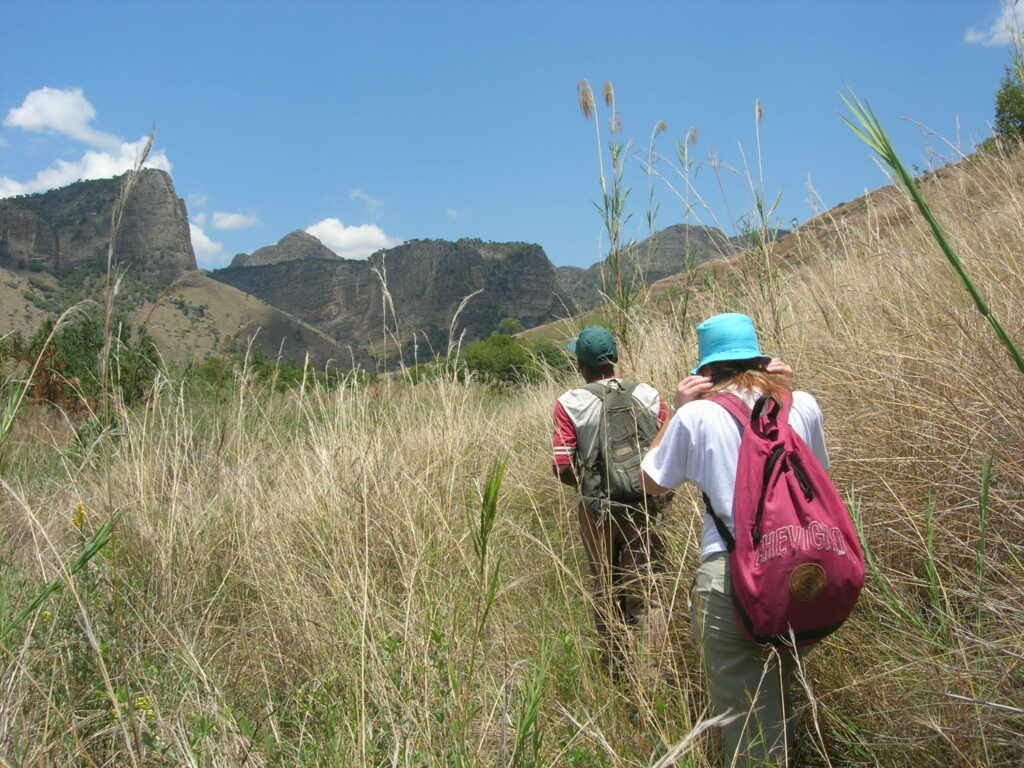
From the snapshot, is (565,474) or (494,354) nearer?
(565,474)

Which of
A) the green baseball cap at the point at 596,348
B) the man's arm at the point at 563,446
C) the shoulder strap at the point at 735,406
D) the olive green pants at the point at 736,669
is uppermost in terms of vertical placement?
the green baseball cap at the point at 596,348

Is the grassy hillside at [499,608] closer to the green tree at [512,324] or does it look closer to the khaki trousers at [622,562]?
the khaki trousers at [622,562]

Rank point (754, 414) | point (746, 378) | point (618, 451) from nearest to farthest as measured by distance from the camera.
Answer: point (754, 414), point (746, 378), point (618, 451)

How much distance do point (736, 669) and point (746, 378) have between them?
2.94ft

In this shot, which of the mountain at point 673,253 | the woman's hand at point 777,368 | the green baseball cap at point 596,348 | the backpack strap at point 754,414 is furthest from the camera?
the mountain at point 673,253

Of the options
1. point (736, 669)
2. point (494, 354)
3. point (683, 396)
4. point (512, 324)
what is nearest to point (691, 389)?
point (683, 396)

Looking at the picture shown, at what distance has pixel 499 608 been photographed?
2752 mm

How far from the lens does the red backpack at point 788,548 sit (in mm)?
1753

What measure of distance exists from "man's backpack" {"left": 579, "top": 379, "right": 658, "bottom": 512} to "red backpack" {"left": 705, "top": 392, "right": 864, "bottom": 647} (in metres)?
1.08

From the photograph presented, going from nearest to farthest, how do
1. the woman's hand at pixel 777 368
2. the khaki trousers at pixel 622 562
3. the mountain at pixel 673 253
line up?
the woman's hand at pixel 777 368 < the khaki trousers at pixel 622 562 < the mountain at pixel 673 253

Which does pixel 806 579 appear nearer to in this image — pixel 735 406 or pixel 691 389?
pixel 735 406

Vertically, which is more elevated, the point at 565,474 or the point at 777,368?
the point at 777,368

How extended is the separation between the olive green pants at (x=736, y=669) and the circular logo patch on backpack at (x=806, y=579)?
0.22 m

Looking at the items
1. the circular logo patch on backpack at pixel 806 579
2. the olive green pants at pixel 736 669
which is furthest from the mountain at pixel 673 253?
the circular logo patch on backpack at pixel 806 579
